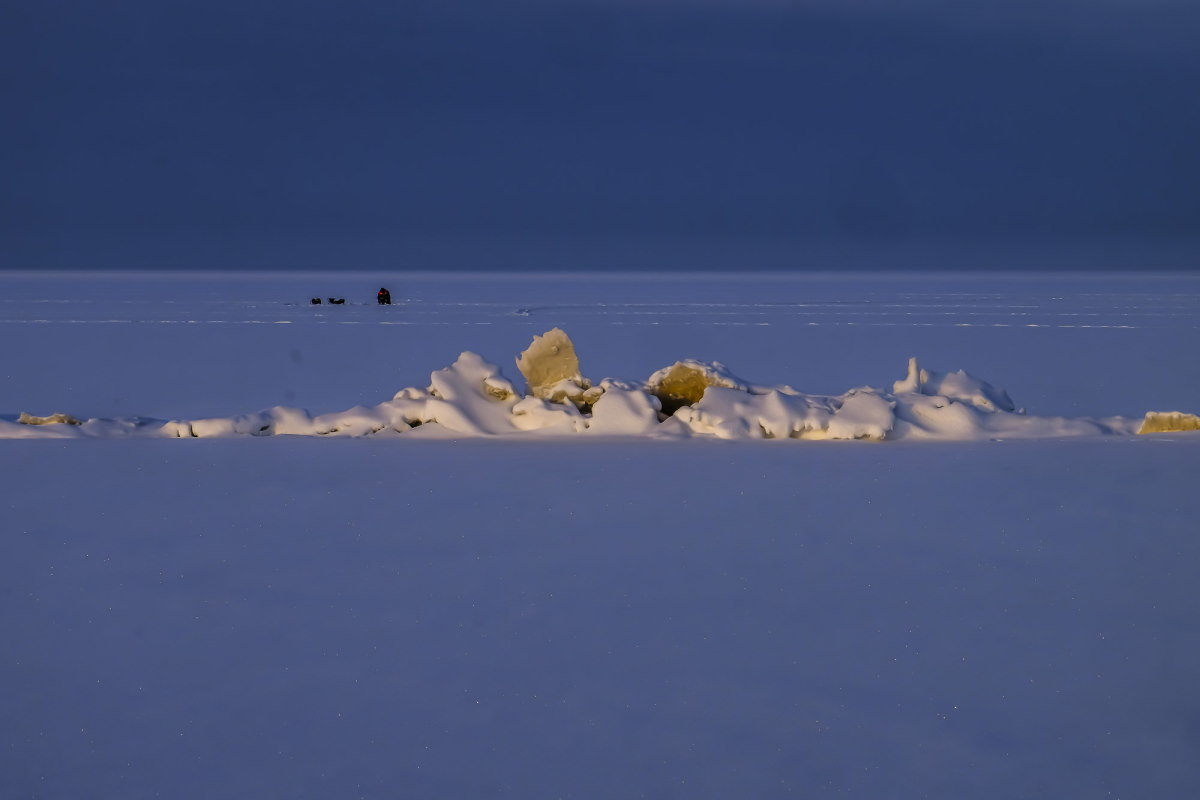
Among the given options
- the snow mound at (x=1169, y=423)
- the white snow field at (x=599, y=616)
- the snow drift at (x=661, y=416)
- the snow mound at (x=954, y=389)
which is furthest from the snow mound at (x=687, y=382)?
the snow mound at (x=1169, y=423)

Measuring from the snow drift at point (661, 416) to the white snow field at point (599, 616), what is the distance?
0.45 ft

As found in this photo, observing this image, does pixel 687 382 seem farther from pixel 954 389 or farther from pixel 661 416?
pixel 954 389

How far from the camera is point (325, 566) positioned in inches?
142

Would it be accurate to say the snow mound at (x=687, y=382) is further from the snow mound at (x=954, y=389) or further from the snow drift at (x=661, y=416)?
the snow mound at (x=954, y=389)

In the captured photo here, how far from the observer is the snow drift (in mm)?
6348

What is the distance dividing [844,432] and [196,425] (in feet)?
9.93

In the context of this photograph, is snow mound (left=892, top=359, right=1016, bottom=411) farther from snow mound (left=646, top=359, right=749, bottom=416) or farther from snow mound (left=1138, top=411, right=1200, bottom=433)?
snow mound (left=646, top=359, right=749, bottom=416)

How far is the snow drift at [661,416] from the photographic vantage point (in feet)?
20.8

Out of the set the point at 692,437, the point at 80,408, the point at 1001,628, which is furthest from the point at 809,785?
the point at 80,408

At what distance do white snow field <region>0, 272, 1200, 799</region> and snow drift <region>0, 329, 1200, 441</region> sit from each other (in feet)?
0.45

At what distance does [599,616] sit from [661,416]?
3.75 m

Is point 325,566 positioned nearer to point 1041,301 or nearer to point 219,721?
point 219,721

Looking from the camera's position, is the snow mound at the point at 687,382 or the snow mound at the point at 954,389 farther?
the snow mound at the point at 954,389

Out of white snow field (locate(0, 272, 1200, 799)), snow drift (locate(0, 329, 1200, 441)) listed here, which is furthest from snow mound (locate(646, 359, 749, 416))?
white snow field (locate(0, 272, 1200, 799))
